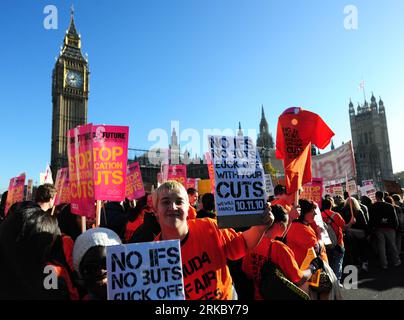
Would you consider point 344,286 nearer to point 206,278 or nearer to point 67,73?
point 206,278

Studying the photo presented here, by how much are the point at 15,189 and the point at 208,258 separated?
834 centimetres

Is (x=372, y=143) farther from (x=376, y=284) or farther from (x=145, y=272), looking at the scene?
(x=145, y=272)

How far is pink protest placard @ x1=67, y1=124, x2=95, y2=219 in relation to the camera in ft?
14.2

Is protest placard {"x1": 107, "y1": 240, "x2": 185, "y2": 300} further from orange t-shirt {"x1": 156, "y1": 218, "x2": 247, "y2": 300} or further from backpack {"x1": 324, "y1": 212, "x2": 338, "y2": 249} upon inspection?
backpack {"x1": 324, "y1": 212, "x2": 338, "y2": 249}

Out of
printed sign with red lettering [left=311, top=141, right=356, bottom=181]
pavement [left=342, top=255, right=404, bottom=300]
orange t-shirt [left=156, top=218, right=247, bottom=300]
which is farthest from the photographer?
printed sign with red lettering [left=311, top=141, right=356, bottom=181]

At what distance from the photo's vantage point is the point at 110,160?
530 cm

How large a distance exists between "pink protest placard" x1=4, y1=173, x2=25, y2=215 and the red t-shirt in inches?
280

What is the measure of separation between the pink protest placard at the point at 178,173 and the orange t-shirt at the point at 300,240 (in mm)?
8422

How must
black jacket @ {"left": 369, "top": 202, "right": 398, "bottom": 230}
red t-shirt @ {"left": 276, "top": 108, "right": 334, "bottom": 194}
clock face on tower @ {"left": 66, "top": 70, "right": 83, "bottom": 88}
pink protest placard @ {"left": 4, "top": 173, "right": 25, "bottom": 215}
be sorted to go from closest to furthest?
1. red t-shirt @ {"left": 276, "top": 108, "right": 334, "bottom": 194}
2. pink protest placard @ {"left": 4, "top": 173, "right": 25, "bottom": 215}
3. black jacket @ {"left": 369, "top": 202, "right": 398, "bottom": 230}
4. clock face on tower @ {"left": 66, "top": 70, "right": 83, "bottom": 88}

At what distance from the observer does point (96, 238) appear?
2301 millimetres

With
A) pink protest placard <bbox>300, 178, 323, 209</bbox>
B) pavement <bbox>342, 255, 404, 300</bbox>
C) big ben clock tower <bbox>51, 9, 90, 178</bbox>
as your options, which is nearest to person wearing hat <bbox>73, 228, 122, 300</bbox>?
pavement <bbox>342, 255, 404, 300</bbox>

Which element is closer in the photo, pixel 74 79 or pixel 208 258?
pixel 208 258

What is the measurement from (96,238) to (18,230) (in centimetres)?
57


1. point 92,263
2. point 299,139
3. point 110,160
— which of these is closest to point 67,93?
point 110,160
